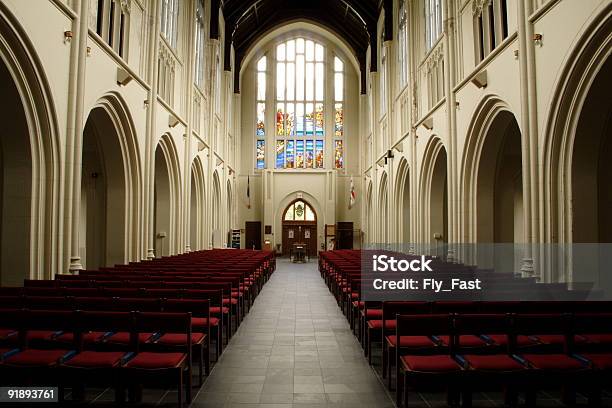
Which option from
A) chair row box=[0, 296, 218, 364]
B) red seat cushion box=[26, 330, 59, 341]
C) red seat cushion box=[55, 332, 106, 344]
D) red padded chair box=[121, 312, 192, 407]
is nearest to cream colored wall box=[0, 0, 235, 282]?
chair row box=[0, 296, 218, 364]

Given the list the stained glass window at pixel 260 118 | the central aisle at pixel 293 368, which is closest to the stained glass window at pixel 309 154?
the stained glass window at pixel 260 118

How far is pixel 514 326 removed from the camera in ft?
12.4

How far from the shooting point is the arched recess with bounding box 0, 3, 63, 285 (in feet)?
22.4

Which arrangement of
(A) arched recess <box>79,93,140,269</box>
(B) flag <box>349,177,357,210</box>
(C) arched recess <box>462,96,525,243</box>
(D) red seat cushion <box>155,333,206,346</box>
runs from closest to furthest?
(D) red seat cushion <box>155,333,206,346</box>, (C) arched recess <box>462,96,525,243</box>, (A) arched recess <box>79,93,140,269</box>, (B) flag <box>349,177,357,210</box>

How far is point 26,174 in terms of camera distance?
278 inches

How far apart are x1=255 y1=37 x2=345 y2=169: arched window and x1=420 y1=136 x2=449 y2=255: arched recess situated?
14.1 meters

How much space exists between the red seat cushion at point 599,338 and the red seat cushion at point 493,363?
1001 millimetres

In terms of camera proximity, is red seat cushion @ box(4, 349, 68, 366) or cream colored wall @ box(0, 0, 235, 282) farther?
cream colored wall @ box(0, 0, 235, 282)

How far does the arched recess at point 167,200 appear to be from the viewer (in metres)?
13.9

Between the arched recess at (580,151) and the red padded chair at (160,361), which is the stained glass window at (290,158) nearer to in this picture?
the arched recess at (580,151)

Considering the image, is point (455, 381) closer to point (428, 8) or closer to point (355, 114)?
point (428, 8)

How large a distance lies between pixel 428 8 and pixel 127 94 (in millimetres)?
9823

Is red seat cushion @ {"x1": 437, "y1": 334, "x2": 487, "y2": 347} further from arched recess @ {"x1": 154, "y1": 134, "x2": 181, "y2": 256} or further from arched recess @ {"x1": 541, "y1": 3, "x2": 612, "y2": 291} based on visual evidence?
arched recess @ {"x1": 154, "y1": 134, "x2": 181, "y2": 256}

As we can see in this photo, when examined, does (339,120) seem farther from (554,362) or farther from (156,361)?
(156,361)
